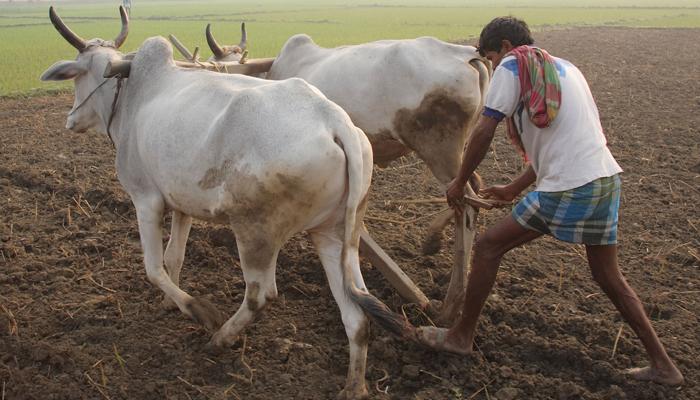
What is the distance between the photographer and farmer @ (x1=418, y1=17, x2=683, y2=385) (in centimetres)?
354

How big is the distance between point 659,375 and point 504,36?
2045mm

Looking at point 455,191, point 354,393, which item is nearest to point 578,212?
point 455,191

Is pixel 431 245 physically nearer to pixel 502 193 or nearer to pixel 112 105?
pixel 502 193

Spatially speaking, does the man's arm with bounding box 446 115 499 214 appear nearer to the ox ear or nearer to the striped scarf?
the striped scarf

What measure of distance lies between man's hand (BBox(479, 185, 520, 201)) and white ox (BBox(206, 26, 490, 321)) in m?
0.43

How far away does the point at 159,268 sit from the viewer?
464 cm

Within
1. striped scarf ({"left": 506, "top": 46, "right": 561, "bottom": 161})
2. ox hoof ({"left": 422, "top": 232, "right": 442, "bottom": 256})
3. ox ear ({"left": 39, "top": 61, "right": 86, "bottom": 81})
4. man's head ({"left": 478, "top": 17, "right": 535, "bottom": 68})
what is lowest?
ox hoof ({"left": 422, "top": 232, "right": 442, "bottom": 256})

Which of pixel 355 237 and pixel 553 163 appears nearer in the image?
pixel 553 163

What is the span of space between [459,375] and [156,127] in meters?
2.38

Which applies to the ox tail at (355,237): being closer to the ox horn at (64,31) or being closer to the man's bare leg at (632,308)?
the man's bare leg at (632,308)

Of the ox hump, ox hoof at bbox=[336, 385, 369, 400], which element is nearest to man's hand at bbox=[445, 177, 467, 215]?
ox hoof at bbox=[336, 385, 369, 400]

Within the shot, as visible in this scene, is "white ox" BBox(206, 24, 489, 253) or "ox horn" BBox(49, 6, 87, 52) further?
"white ox" BBox(206, 24, 489, 253)

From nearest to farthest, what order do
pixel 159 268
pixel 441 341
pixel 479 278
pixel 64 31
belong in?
1. pixel 479 278
2. pixel 441 341
3. pixel 159 268
4. pixel 64 31

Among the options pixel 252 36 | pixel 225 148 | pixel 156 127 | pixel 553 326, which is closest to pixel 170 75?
pixel 156 127
